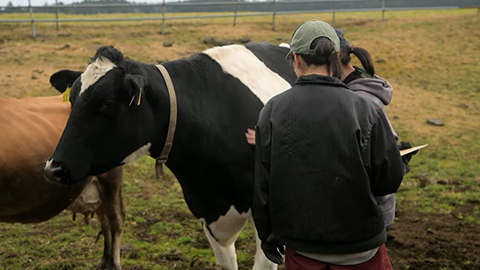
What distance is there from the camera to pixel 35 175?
4.54 meters

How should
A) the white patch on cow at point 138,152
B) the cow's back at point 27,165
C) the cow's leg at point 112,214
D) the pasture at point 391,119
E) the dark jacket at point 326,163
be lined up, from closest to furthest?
the dark jacket at point 326,163 < the white patch on cow at point 138,152 < the cow's back at point 27,165 < the cow's leg at point 112,214 < the pasture at point 391,119

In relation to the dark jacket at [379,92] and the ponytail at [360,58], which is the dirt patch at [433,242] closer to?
the dark jacket at [379,92]

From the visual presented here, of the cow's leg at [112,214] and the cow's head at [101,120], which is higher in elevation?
the cow's head at [101,120]

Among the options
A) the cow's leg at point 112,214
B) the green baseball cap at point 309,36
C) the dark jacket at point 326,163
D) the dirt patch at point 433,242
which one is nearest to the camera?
the dark jacket at point 326,163

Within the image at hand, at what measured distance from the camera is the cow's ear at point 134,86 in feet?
9.96

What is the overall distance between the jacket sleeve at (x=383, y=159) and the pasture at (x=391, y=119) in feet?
9.09

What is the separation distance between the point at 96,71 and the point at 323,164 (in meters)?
1.38

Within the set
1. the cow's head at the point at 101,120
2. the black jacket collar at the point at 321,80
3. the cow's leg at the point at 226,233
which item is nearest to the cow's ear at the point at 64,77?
the cow's head at the point at 101,120

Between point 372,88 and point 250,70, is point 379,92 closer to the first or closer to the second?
point 372,88

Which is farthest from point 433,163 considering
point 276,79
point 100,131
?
point 100,131

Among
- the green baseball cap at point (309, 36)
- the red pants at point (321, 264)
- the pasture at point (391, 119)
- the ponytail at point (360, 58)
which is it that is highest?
the green baseball cap at point (309, 36)

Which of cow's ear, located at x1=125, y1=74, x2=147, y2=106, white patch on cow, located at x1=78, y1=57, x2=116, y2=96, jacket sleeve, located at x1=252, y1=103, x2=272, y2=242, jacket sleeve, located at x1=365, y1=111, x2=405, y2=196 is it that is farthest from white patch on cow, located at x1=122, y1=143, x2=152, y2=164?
jacket sleeve, located at x1=365, y1=111, x2=405, y2=196

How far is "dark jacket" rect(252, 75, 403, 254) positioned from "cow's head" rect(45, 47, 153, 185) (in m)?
0.97

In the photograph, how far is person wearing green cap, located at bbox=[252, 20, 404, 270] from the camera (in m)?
2.33
